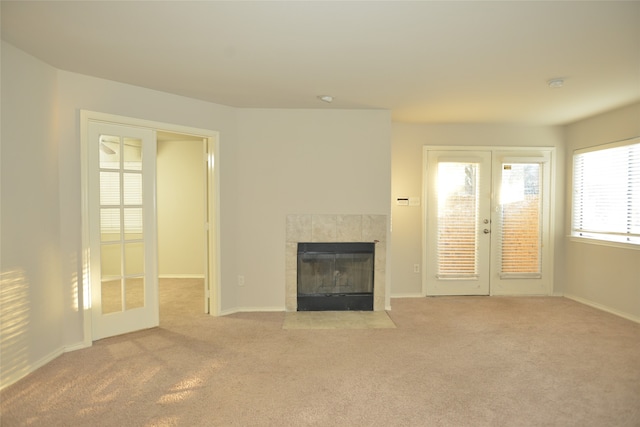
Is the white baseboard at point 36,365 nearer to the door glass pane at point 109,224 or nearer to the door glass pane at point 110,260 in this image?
the door glass pane at point 110,260

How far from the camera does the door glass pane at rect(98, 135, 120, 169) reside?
3.52m

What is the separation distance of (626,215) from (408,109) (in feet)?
9.27

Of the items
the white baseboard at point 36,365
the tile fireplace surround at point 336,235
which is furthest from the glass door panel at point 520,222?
the white baseboard at point 36,365

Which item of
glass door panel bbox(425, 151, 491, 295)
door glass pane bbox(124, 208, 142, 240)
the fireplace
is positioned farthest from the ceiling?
the fireplace

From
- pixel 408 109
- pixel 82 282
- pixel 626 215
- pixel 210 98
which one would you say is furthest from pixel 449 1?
pixel 626 215

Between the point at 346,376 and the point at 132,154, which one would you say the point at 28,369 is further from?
the point at 346,376

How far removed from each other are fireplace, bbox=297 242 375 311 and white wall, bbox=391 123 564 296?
0.78 m

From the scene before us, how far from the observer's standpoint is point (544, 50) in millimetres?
2711

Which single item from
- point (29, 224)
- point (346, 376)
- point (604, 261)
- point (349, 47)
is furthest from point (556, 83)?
point (29, 224)

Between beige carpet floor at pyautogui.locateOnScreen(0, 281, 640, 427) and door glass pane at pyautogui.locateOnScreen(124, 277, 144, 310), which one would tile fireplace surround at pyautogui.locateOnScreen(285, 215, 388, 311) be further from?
door glass pane at pyautogui.locateOnScreen(124, 277, 144, 310)

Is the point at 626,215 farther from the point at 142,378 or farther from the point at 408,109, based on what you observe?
the point at 142,378

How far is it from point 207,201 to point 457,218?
3.37m

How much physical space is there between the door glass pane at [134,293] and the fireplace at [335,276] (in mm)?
1741

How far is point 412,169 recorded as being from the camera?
5.28 metres
